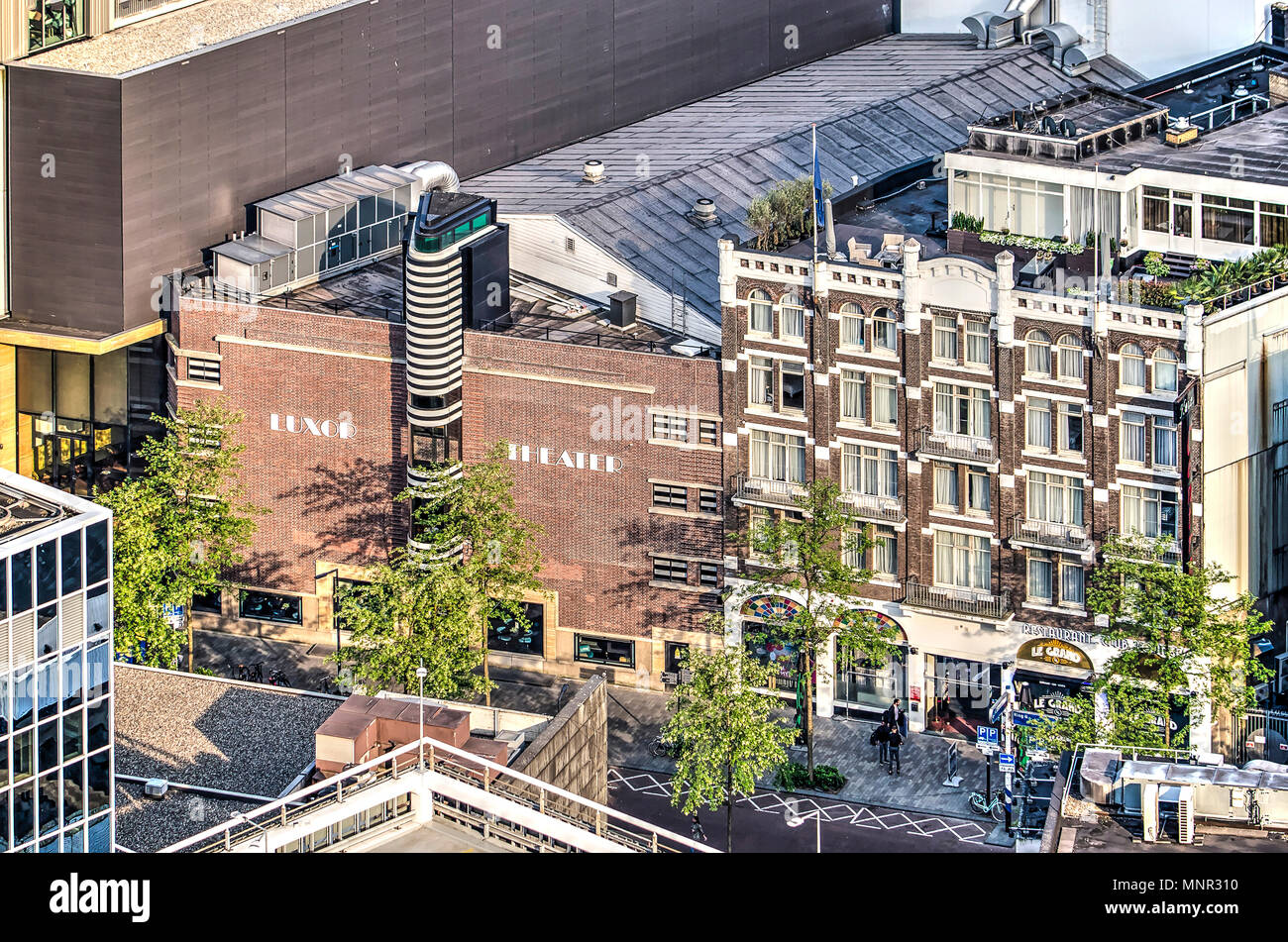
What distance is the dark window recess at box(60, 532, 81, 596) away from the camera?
2645 inches

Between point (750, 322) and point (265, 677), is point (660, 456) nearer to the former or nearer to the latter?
point (750, 322)

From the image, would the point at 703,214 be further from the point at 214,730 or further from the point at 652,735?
the point at 214,730

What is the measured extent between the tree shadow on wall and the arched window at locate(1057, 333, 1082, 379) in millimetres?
30979

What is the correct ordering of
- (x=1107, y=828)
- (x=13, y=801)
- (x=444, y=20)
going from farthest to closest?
(x=444, y=20) < (x=13, y=801) < (x=1107, y=828)

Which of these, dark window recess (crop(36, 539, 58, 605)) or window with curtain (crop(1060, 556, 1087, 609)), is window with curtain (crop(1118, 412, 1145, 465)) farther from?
dark window recess (crop(36, 539, 58, 605))

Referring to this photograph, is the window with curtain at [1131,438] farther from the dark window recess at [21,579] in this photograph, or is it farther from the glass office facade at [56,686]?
the dark window recess at [21,579]

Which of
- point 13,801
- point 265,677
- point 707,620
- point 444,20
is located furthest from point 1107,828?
point 444,20

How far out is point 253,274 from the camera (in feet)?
361

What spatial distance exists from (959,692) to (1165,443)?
14.8 m

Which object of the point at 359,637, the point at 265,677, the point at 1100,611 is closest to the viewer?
the point at 1100,611

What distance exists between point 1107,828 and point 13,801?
3025 centimetres

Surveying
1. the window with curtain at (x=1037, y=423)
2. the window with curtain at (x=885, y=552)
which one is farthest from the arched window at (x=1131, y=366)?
the window with curtain at (x=885, y=552)

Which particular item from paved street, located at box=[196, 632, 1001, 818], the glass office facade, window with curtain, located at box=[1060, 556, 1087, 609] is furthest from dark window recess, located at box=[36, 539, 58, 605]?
window with curtain, located at box=[1060, 556, 1087, 609]

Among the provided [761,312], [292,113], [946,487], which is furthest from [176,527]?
[946,487]
